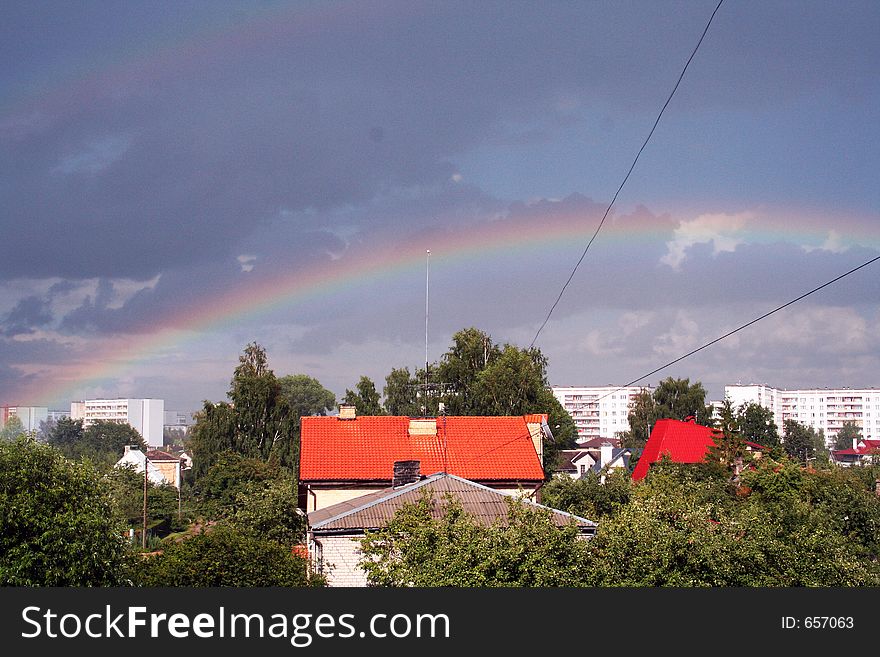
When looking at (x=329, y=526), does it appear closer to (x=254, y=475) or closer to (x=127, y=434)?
(x=254, y=475)

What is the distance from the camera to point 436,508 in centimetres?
2925

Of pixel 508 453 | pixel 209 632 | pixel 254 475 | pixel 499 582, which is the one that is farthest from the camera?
pixel 254 475

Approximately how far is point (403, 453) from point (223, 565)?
23.3 metres

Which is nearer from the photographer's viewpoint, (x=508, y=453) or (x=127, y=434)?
(x=508, y=453)

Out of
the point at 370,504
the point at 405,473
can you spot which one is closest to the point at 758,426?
the point at 405,473

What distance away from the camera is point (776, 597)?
1392 cm

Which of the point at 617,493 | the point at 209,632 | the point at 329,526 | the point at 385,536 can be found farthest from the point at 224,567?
the point at 617,493

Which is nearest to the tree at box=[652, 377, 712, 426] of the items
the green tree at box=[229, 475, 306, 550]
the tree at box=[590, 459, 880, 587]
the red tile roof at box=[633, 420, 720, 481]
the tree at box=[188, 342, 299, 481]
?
the red tile roof at box=[633, 420, 720, 481]

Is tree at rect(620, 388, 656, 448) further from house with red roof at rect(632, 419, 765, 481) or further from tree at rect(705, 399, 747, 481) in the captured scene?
tree at rect(705, 399, 747, 481)

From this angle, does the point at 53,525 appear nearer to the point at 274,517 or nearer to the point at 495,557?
the point at 495,557

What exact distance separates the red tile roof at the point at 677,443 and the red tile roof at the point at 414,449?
28.2 metres

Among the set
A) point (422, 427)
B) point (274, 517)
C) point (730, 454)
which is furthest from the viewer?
point (422, 427)

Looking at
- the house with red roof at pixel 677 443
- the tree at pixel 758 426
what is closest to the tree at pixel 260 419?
the house with red roof at pixel 677 443

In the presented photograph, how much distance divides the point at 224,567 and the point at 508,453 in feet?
83.3
